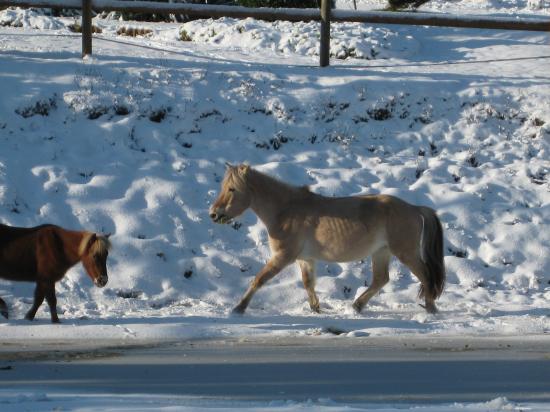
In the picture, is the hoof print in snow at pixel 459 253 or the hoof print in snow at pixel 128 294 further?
the hoof print in snow at pixel 459 253

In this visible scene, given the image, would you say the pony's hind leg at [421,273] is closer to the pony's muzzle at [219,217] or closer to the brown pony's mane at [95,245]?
the pony's muzzle at [219,217]

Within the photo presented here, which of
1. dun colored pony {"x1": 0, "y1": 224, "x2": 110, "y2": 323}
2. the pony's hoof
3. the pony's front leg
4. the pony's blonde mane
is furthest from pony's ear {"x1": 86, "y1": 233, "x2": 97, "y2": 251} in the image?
the pony's hoof

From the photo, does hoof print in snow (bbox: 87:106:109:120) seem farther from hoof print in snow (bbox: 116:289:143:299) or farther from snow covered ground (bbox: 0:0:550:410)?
hoof print in snow (bbox: 116:289:143:299)

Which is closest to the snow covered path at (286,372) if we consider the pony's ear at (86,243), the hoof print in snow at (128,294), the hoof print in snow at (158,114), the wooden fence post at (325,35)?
the pony's ear at (86,243)

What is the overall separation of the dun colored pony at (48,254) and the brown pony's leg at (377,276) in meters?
3.00

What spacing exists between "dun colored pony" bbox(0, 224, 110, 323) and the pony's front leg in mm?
1594

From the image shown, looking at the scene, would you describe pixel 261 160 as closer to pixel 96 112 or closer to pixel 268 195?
pixel 96 112

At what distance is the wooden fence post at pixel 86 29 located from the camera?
1908 centimetres

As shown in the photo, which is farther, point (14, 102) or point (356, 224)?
point (14, 102)

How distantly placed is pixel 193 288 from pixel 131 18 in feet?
56.6

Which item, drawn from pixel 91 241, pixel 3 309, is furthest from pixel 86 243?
pixel 3 309

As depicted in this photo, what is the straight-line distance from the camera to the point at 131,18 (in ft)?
95.8

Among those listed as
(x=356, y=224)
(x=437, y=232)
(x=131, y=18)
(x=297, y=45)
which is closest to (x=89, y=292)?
(x=356, y=224)

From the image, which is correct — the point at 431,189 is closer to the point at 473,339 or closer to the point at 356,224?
the point at 356,224
